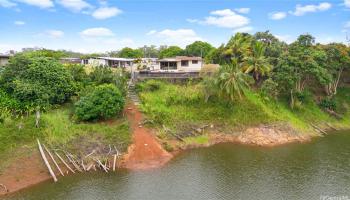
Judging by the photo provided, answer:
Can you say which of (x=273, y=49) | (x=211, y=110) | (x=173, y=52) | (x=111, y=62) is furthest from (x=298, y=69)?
(x=173, y=52)

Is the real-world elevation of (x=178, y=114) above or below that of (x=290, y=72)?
below

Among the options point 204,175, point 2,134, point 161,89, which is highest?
point 161,89

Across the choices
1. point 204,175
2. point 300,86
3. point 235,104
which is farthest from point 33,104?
point 300,86

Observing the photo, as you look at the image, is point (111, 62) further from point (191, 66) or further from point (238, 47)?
point (238, 47)

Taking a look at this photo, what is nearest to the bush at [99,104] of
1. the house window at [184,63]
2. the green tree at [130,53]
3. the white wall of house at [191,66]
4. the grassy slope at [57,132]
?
the grassy slope at [57,132]

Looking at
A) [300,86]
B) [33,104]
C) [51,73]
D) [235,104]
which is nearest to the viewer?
[33,104]

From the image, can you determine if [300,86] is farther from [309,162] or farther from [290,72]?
[309,162]
